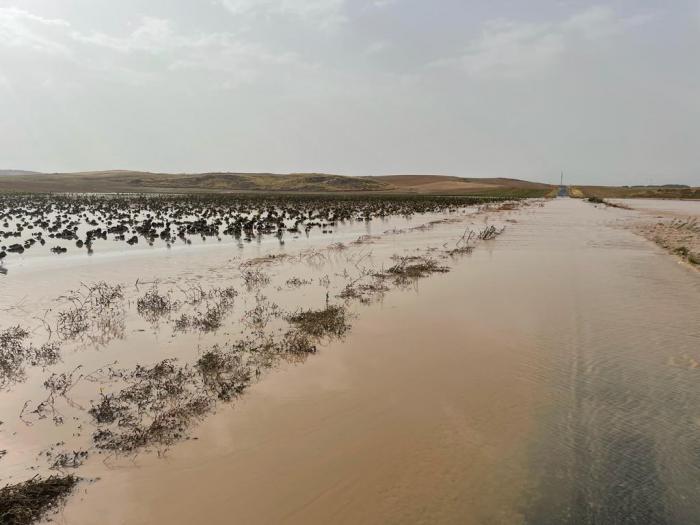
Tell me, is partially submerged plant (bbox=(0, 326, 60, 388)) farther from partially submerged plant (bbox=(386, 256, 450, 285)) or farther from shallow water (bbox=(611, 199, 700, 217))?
shallow water (bbox=(611, 199, 700, 217))

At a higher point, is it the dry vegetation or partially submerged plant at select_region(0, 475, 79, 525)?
the dry vegetation

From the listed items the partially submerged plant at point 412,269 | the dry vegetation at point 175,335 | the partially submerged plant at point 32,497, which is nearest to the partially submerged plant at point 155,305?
the dry vegetation at point 175,335

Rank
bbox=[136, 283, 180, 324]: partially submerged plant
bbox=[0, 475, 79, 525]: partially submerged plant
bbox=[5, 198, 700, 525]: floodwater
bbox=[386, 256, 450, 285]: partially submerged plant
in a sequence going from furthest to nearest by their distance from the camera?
bbox=[386, 256, 450, 285]: partially submerged plant < bbox=[136, 283, 180, 324]: partially submerged plant < bbox=[5, 198, 700, 525]: floodwater < bbox=[0, 475, 79, 525]: partially submerged plant

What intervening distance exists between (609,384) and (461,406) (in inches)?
98.2

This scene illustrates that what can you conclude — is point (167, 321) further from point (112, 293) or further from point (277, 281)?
point (277, 281)

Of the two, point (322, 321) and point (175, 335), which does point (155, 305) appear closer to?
point (175, 335)

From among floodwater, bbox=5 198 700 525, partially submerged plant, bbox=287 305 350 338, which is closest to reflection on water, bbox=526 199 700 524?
floodwater, bbox=5 198 700 525

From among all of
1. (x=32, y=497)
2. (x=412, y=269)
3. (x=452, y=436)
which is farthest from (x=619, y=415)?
(x=412, y=269)

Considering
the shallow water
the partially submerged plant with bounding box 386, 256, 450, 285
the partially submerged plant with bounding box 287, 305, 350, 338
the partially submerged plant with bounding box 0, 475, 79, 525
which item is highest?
the shallow water

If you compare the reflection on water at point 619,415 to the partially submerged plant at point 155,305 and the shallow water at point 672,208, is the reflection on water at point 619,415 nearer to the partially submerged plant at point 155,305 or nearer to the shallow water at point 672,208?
the partially submerged plant at point 155,305

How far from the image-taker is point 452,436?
5.48 metres

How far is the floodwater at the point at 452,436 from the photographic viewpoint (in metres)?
4.31

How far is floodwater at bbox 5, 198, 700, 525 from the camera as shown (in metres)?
4.31

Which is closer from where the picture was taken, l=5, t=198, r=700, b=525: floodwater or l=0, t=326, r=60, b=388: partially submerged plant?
l=5, t=198, r=700, b=525: floodwater
